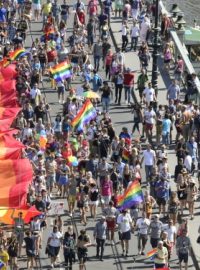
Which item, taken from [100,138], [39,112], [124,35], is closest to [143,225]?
[100,138]

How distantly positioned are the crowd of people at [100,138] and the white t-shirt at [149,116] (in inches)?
1.5

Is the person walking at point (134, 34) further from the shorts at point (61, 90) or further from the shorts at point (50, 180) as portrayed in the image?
the shorts at point (50, 180)

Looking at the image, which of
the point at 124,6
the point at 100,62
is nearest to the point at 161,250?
the point at 100,62

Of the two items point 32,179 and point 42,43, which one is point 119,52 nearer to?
point 42,43

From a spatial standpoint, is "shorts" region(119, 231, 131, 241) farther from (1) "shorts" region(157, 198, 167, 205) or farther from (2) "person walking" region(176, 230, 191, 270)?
(1) "shorts" region(157, 198, 167, 205)

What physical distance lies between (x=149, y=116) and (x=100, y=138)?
2.82 meters

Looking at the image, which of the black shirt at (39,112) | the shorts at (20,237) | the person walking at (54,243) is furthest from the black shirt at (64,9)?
the person walking at (54,243)

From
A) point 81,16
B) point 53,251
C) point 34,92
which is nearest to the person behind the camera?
point 53,251

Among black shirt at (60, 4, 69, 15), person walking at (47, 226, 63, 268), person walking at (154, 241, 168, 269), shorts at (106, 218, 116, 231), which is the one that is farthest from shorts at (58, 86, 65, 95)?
person walking at (154, 241, 168, 269)

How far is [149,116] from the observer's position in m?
52.7

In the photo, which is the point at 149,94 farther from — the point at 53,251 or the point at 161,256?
the point at 161,256

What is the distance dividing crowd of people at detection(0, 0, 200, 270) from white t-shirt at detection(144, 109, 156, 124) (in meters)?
0.04

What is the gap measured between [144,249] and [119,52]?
15.4 m

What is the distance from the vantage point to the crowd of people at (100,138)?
43.9m
